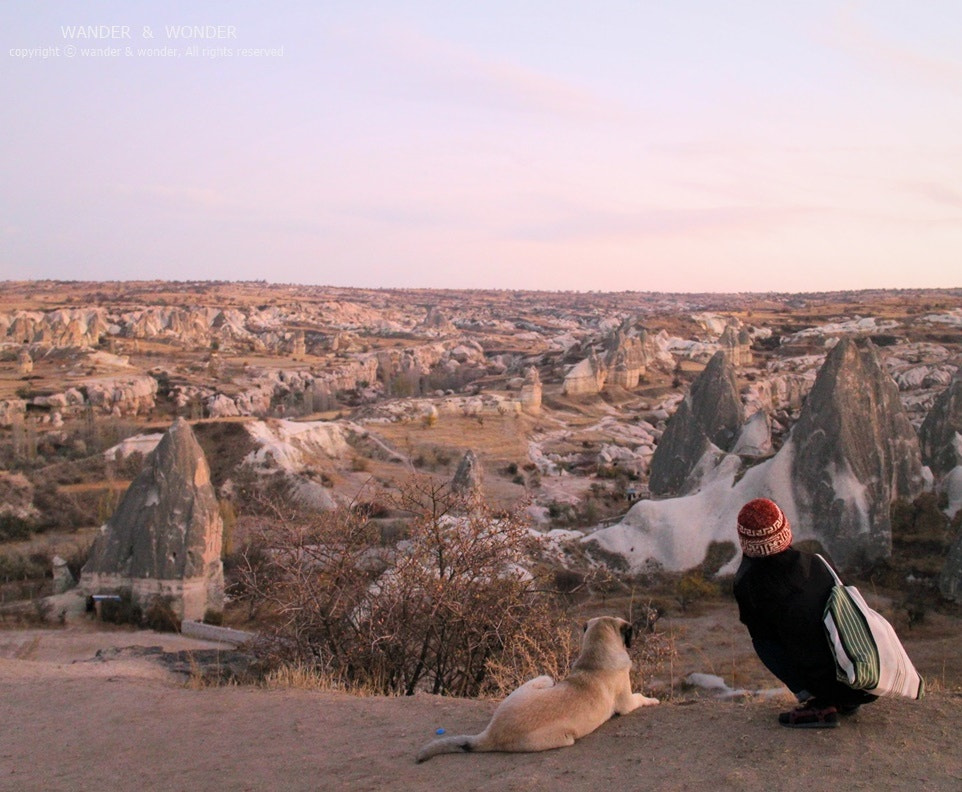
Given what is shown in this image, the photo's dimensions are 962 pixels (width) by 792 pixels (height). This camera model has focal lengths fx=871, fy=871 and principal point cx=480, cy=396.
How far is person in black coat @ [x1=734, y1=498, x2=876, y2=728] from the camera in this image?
3678 millimetres

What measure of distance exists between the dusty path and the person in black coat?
110 millimetres

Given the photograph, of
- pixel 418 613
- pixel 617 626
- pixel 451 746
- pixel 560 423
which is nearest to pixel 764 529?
pixel 617 626

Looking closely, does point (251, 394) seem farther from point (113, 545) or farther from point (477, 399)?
point (113, 545)

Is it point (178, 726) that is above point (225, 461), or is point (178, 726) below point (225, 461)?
above

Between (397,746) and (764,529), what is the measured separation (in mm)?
2085

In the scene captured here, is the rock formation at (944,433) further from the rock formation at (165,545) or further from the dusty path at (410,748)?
the dusty path at (410,748)

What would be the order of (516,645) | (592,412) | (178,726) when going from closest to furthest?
(178,726) → (516,645) → (592,412)

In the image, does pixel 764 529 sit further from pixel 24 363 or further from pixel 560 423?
pixel 24 363

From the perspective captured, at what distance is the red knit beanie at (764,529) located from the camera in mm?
3682

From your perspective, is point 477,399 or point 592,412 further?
point 592,412

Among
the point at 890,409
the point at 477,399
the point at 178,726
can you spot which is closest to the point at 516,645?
the point at 178,726

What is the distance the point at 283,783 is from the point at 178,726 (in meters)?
1.39

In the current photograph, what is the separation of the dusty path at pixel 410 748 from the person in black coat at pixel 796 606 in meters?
0.11

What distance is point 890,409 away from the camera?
17.4 m
